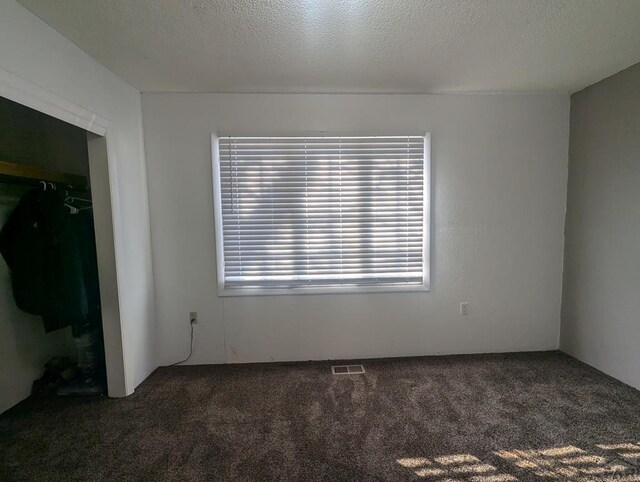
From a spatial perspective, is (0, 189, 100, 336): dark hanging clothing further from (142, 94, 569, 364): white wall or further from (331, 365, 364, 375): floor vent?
(331, 365, 364, 375): floor vent

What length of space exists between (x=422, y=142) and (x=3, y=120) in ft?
10.7

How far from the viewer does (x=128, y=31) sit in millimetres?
1553

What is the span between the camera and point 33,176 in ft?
5.82

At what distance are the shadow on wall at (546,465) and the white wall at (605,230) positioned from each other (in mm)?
930

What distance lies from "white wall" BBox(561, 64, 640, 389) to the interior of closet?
4.02m

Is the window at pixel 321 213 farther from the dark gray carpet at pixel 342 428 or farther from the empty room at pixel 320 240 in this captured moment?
the dark gray carpet at pixel 342 428

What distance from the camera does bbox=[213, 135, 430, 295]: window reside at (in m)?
2.39

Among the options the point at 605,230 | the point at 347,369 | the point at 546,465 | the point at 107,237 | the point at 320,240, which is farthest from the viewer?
the point at 320,240

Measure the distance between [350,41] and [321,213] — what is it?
4.15ft

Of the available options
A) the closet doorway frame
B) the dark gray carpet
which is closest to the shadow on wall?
the dark gray carpet

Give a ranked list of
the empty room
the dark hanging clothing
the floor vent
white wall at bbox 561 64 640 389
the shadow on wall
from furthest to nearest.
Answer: the floor vent → white wall at bbox 561 64 640 389 → the dark hanging clothing → the empty room → the shadow on wall

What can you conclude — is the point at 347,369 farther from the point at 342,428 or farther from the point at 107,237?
the point at 107,237

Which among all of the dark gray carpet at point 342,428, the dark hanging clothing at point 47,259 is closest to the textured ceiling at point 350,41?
the dark hanging clothing at point 47,259

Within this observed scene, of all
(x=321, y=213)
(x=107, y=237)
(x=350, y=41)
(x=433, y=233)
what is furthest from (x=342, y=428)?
(x=350, y=41)
